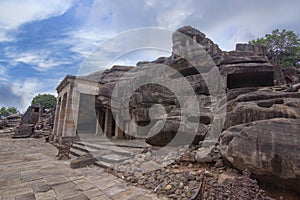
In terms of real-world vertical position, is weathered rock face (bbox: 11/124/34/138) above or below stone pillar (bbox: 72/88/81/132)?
below

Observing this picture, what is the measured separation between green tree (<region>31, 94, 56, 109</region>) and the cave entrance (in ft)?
125

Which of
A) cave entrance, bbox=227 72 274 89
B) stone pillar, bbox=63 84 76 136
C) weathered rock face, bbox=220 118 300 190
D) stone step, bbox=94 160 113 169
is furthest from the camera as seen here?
cave entrance, bbox=227 72 274 89

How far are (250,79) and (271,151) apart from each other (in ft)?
36.7

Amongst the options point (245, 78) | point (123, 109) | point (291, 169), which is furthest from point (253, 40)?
point (291, 169)

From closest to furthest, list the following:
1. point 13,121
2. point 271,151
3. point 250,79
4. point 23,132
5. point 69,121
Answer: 1. point 271,151
2. point 69,121
3. point 250,79
4. point 23,132
5. point 13,121

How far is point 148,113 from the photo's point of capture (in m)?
9.84

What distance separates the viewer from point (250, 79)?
12.1 meters

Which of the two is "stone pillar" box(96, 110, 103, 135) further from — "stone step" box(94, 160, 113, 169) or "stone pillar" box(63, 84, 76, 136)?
"stone step" box(94, 160, 113, 169)

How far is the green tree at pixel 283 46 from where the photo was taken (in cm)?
2058

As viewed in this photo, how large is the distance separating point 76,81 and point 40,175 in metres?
8.37

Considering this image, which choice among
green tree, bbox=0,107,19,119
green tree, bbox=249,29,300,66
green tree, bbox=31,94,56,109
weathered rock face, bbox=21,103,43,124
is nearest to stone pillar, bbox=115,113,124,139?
weathered rock face, bbox=21,103,43,124

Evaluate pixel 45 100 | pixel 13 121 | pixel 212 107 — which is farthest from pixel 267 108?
pixel 45 100

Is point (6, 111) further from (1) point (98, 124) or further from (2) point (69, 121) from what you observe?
(2) point (69, 121)

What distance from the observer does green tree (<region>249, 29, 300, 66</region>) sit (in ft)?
67.5
